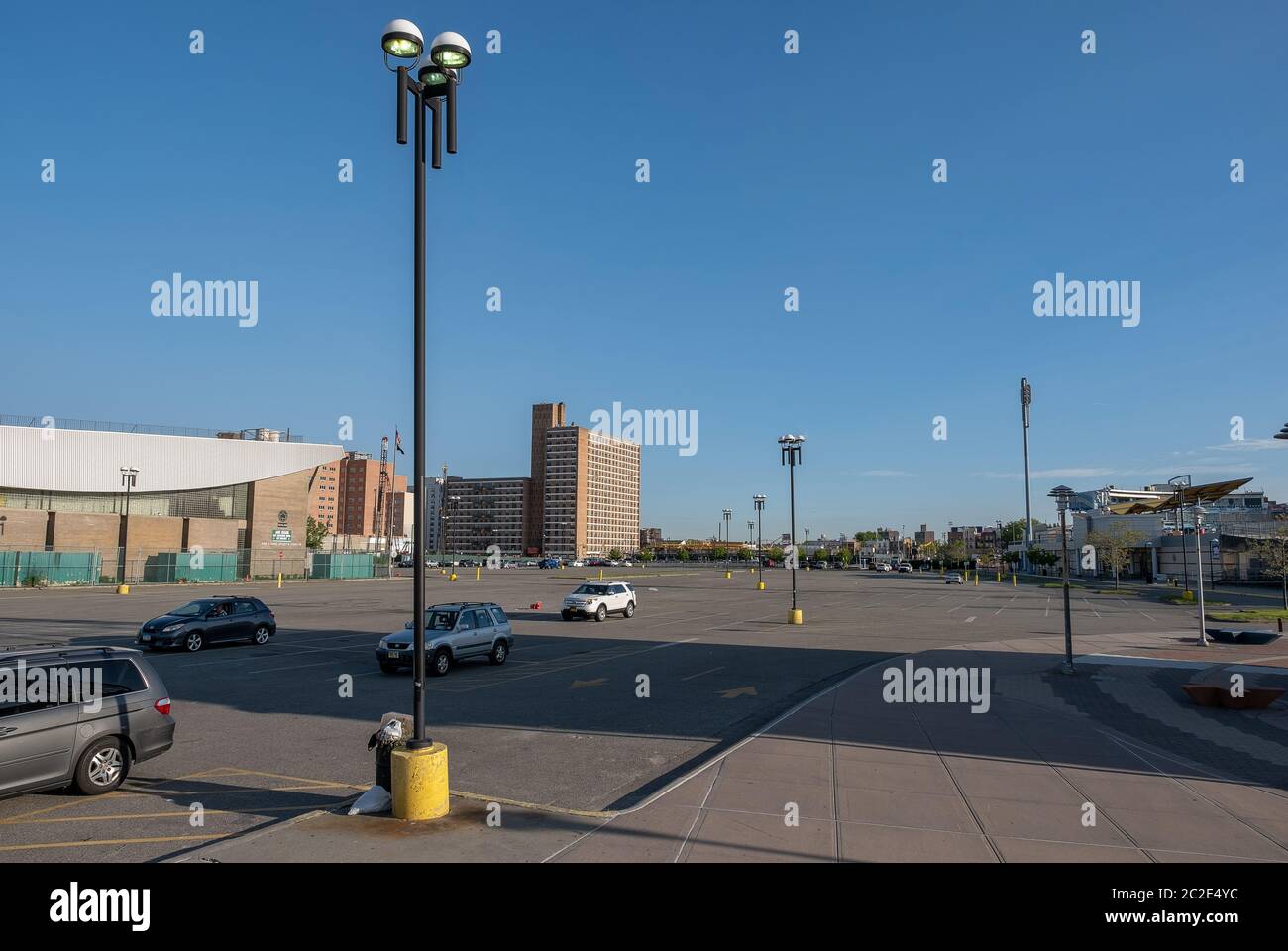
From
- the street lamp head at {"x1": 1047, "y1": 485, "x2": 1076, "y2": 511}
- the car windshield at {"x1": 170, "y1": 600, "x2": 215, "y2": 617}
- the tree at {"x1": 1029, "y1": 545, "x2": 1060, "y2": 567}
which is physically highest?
the street lamp head at {"x1": 1047, "y1": 485, "x2": 1076, "y2": 511}

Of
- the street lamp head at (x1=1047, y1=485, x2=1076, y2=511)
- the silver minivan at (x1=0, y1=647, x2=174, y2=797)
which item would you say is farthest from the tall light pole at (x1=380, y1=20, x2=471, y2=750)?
the street lamp head at (x1=1047, y1=485, x2=1076, y2=511)

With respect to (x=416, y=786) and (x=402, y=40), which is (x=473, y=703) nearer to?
(x=416, y=786)

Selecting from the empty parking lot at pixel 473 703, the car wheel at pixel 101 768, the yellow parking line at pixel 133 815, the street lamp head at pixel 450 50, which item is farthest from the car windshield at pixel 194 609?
the street lamp head at pixel 450 50

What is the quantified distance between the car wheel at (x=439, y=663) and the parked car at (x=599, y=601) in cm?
1467

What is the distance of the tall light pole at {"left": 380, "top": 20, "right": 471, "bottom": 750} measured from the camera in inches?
314

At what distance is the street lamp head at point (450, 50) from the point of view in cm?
809

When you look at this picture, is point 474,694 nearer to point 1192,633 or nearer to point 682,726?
point 682,726

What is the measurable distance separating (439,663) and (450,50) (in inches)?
581

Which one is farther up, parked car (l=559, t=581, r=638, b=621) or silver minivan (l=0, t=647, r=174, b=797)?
silver minivan (l=0, t=647, r=174, b=797)

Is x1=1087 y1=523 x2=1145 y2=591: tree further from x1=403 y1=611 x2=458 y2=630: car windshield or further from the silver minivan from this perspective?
the silver minivan

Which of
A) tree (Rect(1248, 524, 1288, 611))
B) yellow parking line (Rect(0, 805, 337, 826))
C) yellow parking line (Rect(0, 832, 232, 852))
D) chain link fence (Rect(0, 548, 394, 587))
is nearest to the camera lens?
yellow parking line (Rect(0, 832, 232, 852))

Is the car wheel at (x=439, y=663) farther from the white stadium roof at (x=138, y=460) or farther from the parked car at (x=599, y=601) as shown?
the white stadium roof at (x=138, y=460)
